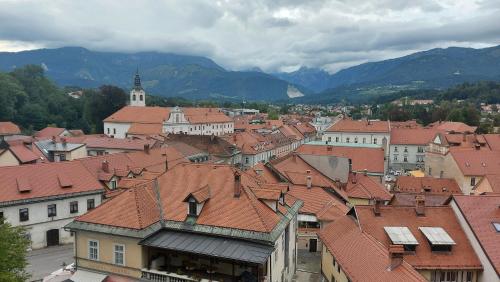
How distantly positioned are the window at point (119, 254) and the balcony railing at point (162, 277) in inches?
65.7

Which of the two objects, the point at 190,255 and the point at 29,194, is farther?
the point at 29,194

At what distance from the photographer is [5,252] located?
20375 mm

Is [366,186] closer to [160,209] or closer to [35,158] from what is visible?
[160,209]

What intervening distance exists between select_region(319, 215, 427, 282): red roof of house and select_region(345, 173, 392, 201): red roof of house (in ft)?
57.6

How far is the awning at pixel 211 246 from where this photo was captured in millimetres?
20453

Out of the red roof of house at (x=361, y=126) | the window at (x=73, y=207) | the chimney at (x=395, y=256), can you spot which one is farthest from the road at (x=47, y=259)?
the red roof of house at (x=361, y=126)

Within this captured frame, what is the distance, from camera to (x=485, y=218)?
1003 inches

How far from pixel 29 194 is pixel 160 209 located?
17.7m

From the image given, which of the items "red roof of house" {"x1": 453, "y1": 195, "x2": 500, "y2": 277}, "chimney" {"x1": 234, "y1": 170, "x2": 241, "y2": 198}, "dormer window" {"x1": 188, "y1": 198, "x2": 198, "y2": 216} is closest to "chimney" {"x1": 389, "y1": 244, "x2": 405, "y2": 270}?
"red roof of house" {"x1": 453, "y1": 195, "x2": 500, "y2": 277}

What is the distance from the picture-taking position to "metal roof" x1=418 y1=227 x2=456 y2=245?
80.0 feet

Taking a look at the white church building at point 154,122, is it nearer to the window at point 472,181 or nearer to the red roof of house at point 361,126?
the red roof of house at point 361,126

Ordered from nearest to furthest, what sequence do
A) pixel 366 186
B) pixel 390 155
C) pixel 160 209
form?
pixel 160 209
pixel 366 186
pixel 390 155

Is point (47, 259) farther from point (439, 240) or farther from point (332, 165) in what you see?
point (332, 165)

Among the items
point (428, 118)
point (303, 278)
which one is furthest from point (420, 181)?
point (428, 118)
